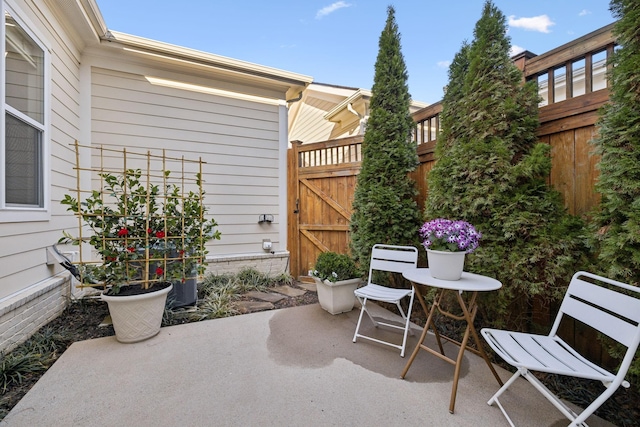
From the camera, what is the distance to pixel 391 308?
3516 mm

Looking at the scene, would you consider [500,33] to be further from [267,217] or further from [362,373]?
[267,217]

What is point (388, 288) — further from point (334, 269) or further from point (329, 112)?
point (329, 112)

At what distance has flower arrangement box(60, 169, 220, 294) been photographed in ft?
8.54

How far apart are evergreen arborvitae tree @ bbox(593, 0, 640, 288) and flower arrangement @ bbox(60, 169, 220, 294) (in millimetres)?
3047

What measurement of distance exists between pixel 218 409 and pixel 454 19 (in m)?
6.08

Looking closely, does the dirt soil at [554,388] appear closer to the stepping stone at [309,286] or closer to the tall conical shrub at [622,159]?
the tall conical shrub at [622,159]

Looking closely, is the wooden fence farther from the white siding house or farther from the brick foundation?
the brick foundation

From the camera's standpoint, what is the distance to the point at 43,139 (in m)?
2.82

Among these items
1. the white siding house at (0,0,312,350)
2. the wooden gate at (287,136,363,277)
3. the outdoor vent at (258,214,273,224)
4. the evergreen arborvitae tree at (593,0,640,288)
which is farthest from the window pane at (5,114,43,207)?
the evergreen arborvitae tree at (593,0,640,288)

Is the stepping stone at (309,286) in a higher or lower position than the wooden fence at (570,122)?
lower

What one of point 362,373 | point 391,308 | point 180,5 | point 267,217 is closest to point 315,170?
point 267,217

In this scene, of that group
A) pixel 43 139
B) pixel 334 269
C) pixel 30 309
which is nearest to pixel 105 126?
pixel 43 139

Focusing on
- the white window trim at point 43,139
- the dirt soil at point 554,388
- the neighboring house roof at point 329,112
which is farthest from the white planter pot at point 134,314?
the neighboring house roof at point 329,112

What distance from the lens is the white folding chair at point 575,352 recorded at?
127cm
